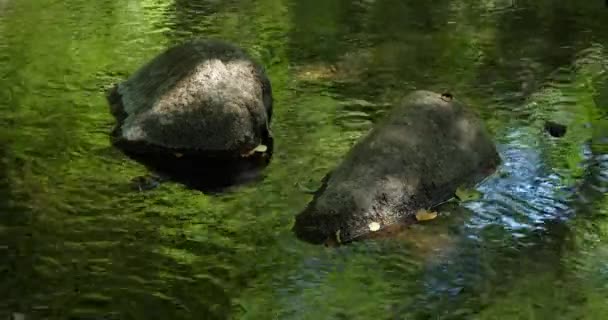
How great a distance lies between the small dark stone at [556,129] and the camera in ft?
30.3

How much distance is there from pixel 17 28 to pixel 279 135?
21.2 ft

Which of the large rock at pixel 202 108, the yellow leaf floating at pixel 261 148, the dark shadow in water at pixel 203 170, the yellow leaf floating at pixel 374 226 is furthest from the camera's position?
the yellow leaf floating at pixel 261 148

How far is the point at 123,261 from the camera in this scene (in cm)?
662

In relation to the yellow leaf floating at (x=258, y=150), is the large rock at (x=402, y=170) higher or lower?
higher

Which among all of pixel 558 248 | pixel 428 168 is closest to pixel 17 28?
pixel 428 168

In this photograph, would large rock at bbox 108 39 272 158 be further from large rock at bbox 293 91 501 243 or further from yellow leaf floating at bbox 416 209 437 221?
yellow leaf floating at bbox 416 209 437 221

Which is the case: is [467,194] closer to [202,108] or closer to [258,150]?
[258,150]

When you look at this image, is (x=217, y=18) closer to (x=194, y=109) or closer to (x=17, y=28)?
(x=17, y=28)

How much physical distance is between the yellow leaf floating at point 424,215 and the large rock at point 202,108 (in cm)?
216

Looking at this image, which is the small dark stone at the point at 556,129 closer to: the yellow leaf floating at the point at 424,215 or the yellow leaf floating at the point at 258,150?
the yellow leaf floating at the point at 424,215

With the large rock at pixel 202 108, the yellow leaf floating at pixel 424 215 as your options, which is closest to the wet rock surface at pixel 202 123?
the large rock at pixel 202 108

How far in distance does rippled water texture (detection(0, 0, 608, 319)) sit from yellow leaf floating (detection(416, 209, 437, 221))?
0.25 ft

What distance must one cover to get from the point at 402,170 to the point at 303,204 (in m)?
0.90

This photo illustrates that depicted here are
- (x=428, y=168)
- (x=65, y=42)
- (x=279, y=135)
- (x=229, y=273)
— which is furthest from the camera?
(x=65, y=42)
